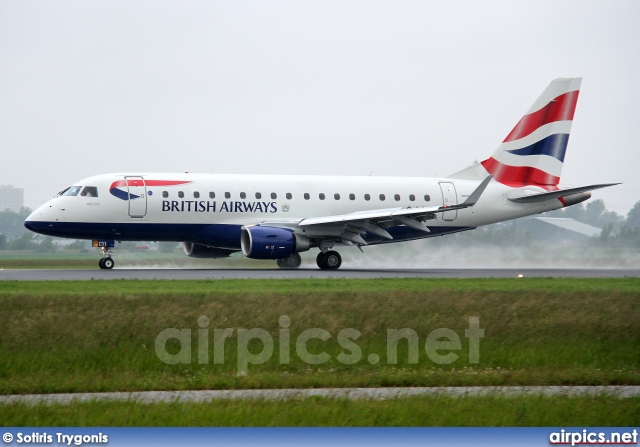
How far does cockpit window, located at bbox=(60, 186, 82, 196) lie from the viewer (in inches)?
1355

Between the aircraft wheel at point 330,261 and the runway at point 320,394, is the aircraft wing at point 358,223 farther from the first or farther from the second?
the runway at point 320,394

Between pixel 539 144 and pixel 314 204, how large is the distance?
10.8m

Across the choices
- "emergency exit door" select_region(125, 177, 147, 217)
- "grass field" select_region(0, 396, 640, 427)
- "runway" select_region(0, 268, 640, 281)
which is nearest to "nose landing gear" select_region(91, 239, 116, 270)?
"runway" select_region(0, 268, 640, 281)

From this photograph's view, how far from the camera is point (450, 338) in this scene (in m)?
16.9

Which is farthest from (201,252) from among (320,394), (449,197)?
(320,394)

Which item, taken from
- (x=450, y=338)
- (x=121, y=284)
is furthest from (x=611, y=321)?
(x=121, y=284)

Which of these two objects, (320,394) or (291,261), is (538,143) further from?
(320,394)

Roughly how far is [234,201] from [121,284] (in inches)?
480

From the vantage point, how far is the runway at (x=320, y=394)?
467 inches

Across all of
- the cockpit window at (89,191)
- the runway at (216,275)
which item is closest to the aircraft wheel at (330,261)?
the runway at (216,275)

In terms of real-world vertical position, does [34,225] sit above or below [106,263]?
above

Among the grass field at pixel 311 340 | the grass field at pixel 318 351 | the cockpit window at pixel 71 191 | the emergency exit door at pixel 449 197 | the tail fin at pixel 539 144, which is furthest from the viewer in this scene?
the tail fin at pixel 539 144

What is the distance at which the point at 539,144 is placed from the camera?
40.6 metres

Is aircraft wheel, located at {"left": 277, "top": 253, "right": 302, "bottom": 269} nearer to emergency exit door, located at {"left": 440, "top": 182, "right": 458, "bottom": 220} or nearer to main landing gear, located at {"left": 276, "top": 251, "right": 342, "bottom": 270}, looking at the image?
main landing gear, located at {"left": 276, "top": 251, "right": 342, "bottom": 270}
